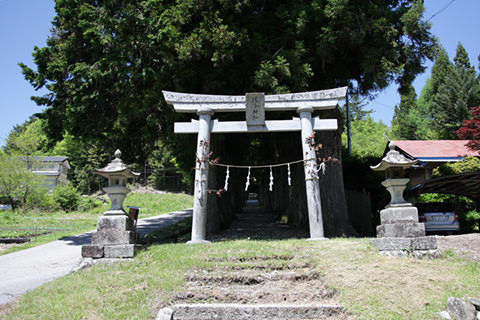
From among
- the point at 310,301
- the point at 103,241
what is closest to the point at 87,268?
the point at 103,241

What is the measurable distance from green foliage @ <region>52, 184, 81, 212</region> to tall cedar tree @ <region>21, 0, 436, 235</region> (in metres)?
15.1

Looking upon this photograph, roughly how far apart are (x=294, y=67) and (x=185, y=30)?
11.4 ft

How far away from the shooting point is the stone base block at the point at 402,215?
644 cm

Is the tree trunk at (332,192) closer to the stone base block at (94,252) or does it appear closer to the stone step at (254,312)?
the stone step at (254,312)

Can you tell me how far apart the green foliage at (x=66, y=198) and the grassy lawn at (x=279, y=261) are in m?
21.0

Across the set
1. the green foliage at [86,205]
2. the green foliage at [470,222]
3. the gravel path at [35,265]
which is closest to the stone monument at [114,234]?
the gravel path at [35,265]

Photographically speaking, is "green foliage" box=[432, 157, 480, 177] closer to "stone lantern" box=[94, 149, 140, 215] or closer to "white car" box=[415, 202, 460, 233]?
"white car" box=[415, 202, 460, 233]

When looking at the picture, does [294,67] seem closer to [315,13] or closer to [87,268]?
[315,13]

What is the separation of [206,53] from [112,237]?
18.3 ft

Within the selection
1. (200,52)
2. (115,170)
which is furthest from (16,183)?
(115,170)

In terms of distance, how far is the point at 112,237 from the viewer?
6.53m

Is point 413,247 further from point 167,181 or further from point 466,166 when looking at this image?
point 167,181

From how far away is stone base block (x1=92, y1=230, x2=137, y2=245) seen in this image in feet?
21.3

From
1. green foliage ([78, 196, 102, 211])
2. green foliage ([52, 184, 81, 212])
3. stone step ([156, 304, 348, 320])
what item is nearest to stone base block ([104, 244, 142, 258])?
stone step ([156, 304, 348, 320])
